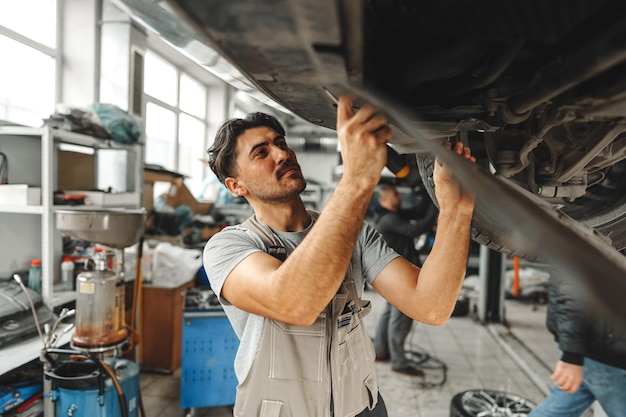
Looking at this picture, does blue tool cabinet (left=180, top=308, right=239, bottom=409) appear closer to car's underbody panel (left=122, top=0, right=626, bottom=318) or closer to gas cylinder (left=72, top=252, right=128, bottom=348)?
gas cylinder (left=72, top=252, right=128, bottom=348)

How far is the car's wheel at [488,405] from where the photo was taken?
2047 mm

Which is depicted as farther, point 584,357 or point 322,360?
point 584,357

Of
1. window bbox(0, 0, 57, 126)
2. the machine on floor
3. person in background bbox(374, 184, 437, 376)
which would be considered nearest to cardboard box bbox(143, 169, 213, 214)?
window bbox(0, 0, 57, 126)

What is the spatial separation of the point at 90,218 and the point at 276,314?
135 cm

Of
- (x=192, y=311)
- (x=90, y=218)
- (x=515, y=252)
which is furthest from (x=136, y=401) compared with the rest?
(x=515, y=252)

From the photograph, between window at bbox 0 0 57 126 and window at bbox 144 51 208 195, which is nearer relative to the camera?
window at bbox 0 0 57 126

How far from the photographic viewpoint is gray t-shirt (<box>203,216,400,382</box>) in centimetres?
95

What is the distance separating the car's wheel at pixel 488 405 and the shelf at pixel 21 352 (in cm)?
193

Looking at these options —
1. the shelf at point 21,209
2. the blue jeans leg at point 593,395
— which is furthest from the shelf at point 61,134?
the blue jeans leg at point 593,395

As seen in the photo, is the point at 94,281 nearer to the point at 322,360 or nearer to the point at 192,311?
the point at 192,311

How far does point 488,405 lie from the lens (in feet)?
7.06

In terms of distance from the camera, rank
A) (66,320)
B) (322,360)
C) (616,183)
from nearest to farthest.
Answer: (322,360) < (616,183) < (66,320)

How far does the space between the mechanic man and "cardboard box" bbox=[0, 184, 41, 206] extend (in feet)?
4.38

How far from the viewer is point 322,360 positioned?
0.97 meters
